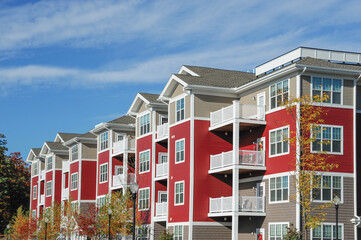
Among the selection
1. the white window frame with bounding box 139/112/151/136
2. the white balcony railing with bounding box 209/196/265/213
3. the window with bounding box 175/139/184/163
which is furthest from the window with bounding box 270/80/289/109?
the white window frame with bounding box 139/112/151/136

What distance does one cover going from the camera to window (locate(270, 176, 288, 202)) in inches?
1575

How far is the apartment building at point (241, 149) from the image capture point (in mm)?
39656

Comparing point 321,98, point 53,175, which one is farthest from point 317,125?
point 53,175

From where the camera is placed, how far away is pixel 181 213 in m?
46.5

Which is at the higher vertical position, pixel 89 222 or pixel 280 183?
pixel 280 183

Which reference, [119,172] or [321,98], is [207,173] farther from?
[119,172]

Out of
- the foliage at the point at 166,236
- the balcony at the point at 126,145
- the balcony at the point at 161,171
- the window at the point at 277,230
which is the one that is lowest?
the foliage at the point at 166,236

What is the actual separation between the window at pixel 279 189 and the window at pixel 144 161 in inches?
643

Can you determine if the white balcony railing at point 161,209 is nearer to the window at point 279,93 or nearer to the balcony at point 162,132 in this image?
the balcony at point 162,132

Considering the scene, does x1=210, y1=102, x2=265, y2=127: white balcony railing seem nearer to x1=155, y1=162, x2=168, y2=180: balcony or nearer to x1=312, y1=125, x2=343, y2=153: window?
x1=312, y1=125, x2=343, y2=153: window

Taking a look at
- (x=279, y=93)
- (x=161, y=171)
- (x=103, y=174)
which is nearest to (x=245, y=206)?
(x=279, y=93)

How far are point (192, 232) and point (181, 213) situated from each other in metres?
2.18

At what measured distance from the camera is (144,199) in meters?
55.5

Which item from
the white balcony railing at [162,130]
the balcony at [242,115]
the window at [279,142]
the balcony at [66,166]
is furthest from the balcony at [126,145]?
the window at [279,142]
